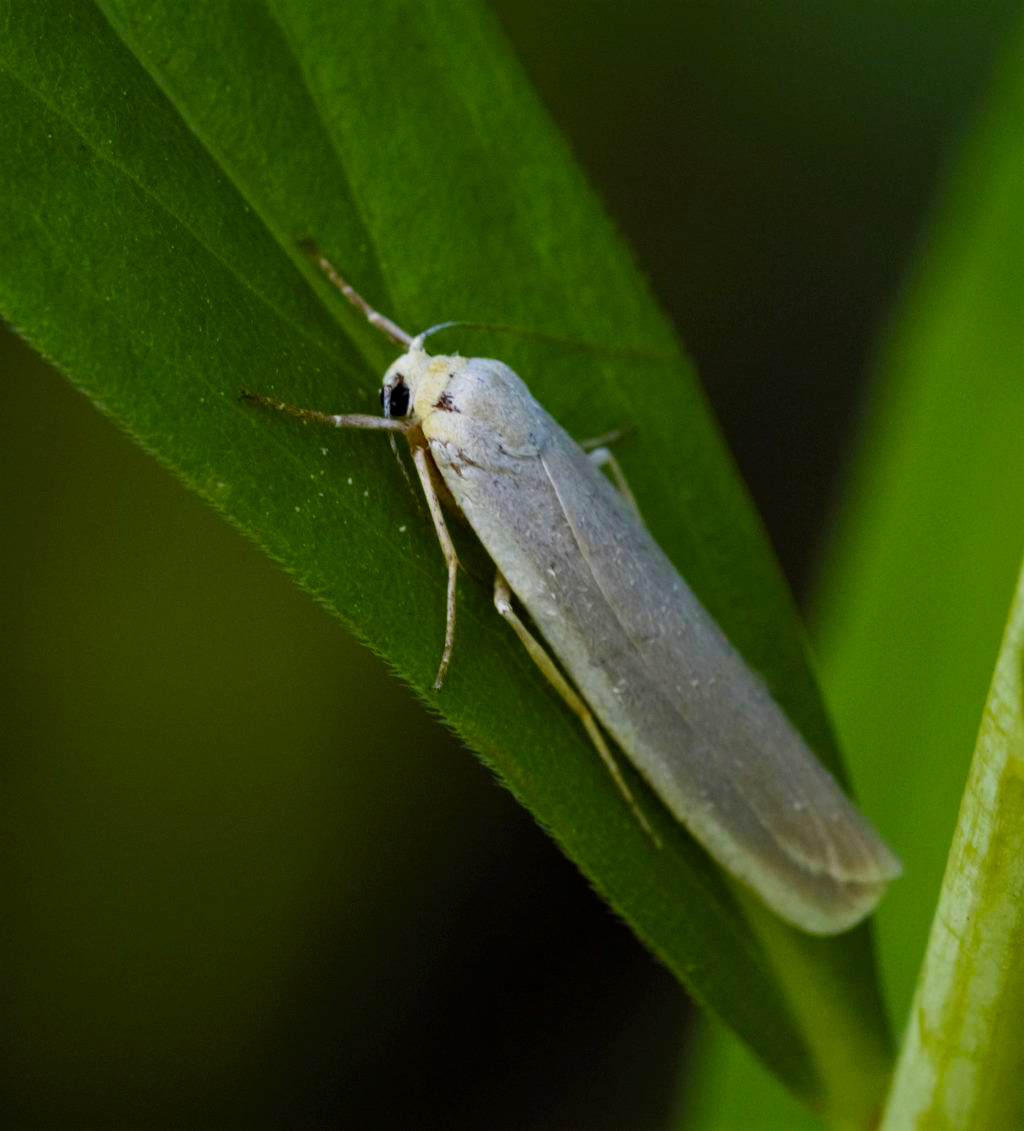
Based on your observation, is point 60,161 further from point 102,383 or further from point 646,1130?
point 646,1130

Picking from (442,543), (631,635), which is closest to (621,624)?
(631,635)

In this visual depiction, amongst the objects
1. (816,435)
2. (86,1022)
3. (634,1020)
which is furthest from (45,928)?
(816,435)

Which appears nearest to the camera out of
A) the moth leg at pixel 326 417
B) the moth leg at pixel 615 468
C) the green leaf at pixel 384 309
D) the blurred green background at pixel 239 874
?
the green leaf at pixel 384 309

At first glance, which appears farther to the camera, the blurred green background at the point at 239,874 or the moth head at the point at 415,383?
the blurred green background at the point at 239,874

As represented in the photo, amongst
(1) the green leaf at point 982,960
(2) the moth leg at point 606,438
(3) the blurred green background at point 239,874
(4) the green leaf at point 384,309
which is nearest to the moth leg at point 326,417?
(4) the green leaf at point 384,309

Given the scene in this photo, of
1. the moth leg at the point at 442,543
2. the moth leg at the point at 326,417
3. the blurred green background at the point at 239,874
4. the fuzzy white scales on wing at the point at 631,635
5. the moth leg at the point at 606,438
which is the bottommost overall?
the blurred green background at the point at 239,874

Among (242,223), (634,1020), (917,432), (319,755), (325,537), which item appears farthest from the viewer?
(634,1020)

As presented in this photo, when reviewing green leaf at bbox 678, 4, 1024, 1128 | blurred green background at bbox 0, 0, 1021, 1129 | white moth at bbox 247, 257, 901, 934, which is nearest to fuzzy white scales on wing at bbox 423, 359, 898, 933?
white moth at bbox 247, 257, 901, 934

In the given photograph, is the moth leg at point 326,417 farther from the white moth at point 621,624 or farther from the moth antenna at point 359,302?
the moth antenna at point 359,302
